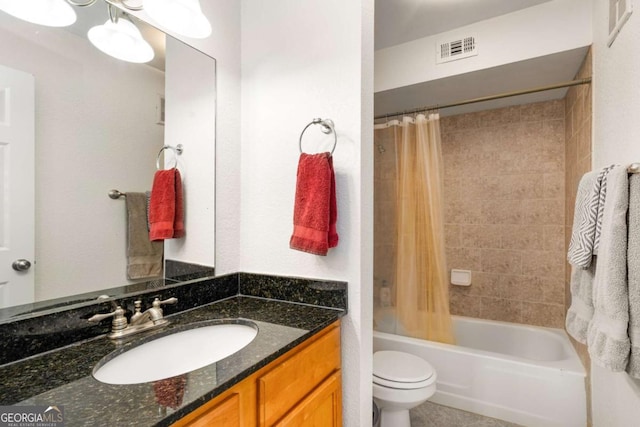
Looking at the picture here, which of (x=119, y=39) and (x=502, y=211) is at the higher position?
(x=119, y=39)

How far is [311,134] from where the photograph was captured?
52.7 inches

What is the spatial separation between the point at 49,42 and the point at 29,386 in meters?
0.95

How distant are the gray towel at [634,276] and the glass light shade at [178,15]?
1604 millimetres

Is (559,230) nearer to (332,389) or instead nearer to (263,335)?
(332,389)

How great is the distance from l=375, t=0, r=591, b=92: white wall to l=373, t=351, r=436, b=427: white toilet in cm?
189

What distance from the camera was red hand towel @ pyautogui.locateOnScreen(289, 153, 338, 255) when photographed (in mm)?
1186

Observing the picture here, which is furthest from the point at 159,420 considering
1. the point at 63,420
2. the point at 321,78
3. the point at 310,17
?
the point at 310,17

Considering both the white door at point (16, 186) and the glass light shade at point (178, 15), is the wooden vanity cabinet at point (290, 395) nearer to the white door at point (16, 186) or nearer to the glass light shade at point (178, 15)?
the white door at point (16, 186)

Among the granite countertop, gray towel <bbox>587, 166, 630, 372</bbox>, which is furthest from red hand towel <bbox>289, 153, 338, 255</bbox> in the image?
gray towel <bbox>587, 166, 630, 372</bbox>

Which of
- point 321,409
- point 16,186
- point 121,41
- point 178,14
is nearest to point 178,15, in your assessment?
point 178,14

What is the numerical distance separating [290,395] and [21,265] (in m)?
0.86

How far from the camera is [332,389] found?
1154 mm

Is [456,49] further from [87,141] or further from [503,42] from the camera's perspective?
[87,141]

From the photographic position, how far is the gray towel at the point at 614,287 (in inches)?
39.1
